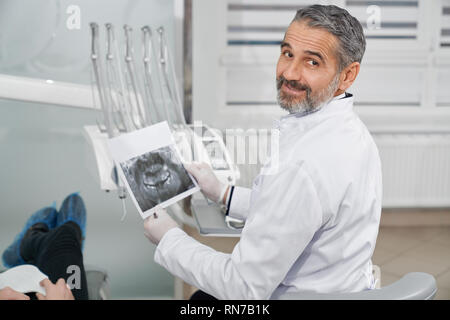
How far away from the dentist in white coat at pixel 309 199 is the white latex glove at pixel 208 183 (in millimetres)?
224

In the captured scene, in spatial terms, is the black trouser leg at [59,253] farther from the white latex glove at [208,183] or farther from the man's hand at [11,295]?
the white latex glove at [208,183]

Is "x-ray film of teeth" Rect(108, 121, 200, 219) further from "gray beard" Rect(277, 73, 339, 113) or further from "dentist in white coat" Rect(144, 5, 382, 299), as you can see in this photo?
"gray beard" Rect(277, 73, 339, 113)

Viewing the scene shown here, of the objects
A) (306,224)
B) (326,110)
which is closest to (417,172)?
(326,110)

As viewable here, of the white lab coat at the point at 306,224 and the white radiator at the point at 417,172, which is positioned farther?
the white radiator at the point at 417,172

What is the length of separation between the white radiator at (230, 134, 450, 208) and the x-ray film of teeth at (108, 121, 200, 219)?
140 cm

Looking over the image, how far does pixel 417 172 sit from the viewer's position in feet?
7.78

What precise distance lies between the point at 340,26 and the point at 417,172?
1.70 meters

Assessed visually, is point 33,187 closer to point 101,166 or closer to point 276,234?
point 101,166

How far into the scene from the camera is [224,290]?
2.66 feet

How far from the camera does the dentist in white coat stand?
0.77 meters

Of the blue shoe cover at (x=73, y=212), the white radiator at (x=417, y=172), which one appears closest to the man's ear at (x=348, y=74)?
the blue shoe cover at (x=73, y=212)

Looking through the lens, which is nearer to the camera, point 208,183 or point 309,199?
point 309,199

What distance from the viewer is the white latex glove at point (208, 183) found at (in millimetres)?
1159

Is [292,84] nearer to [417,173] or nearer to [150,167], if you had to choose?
[150,167]
